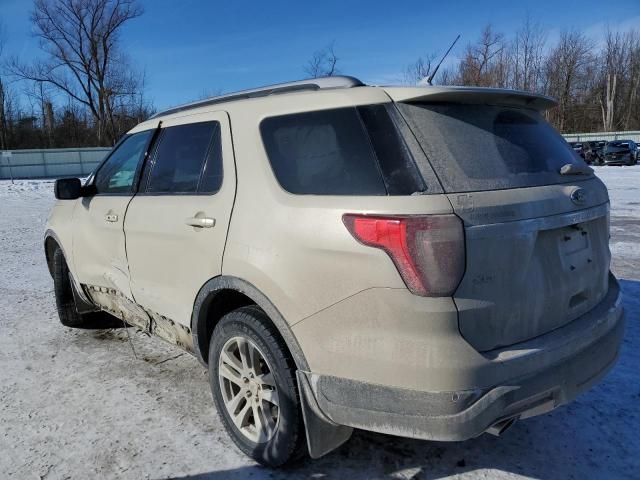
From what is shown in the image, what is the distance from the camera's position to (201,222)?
2828 millimetres

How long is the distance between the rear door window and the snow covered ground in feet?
4.67

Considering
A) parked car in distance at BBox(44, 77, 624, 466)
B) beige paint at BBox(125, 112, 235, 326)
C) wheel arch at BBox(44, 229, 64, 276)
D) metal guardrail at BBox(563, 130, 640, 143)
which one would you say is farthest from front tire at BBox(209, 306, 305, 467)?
metal guardrail at BBox(563, 130, 640, 143)

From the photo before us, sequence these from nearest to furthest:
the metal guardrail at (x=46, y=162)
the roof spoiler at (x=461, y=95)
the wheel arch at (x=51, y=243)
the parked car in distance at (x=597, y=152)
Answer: the roof spoiler at (x=461, y=95) → the wheel arch at (x=51, y=243) → the parked car in distance at (x=597, y=152) → the metal guardrail at (x=46, y=162)

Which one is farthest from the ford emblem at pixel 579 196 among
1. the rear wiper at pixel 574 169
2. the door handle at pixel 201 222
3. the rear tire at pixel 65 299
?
the rear tire at pixel 65 299

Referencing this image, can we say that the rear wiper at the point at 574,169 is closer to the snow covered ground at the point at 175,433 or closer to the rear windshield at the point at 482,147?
the rear windshield at the point at 482,147

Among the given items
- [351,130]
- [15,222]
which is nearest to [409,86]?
[351,130]

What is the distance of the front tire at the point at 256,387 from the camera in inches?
96.1

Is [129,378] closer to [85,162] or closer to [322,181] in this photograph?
[322,181]

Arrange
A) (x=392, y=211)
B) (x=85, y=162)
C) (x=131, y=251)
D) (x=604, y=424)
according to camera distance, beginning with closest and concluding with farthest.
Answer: (x=392, y=211) → (x=604, y=424) → (x=131, y=251) → (x=85, y=162)

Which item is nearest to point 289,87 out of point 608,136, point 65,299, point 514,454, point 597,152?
point 514,454

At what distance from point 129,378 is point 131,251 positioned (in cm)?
99

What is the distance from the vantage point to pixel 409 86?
2.32m

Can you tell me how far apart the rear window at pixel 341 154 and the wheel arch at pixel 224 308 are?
55cm

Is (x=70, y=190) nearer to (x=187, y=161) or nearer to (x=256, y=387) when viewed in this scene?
(x=187, y=161)
